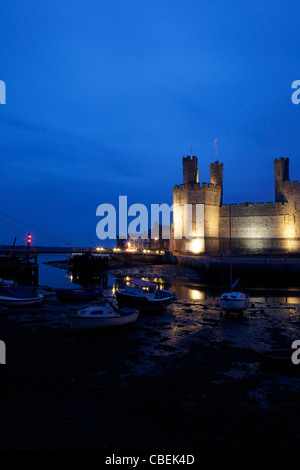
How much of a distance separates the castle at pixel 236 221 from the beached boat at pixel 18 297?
96.4 feet

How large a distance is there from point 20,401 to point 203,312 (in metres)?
12.6

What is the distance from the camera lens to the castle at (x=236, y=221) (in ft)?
143

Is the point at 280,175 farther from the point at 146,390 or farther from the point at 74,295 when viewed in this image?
the point at 146,390

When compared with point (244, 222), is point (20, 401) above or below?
below

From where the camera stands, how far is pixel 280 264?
1281 inches

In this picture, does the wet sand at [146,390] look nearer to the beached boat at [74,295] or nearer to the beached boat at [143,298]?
the beached boat at [143,298]

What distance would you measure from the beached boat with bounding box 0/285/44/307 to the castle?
2938 cm

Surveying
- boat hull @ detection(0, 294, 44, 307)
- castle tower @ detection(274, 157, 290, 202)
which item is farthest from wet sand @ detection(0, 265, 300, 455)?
castle tower @ detection(274, 157, 290, 202)

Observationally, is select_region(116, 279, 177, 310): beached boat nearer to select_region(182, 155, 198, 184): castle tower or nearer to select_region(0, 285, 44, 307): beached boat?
select_region(0, 285, 44, 307): beached boat

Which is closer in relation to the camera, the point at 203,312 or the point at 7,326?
the point at 7,326

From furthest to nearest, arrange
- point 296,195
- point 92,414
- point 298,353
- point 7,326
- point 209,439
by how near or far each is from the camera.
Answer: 1. point 296,195
2. point 7,326
3. point 298,353
4. point 92,414
5. point 209,439

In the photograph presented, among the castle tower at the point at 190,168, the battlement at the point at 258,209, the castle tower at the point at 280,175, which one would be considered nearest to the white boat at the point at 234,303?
the battlement at the point at 258,209
